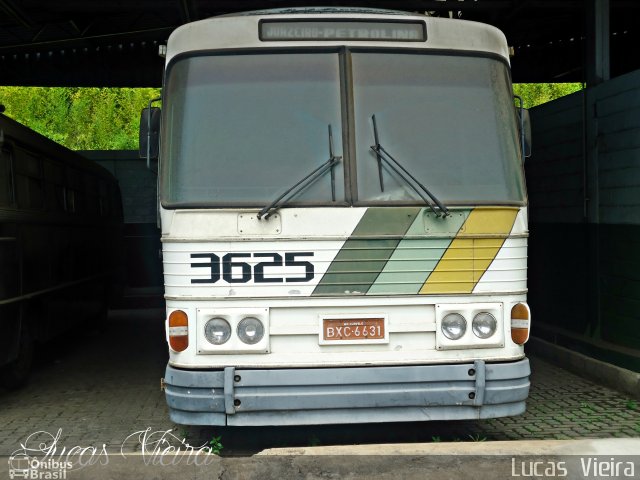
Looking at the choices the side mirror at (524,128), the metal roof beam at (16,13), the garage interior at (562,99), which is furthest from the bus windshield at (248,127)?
the metal roof beam at (16,13)

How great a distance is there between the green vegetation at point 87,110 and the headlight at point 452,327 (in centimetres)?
3729

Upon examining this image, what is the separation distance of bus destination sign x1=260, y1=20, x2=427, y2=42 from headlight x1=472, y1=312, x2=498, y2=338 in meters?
1.95

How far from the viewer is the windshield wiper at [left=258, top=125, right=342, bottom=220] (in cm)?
483

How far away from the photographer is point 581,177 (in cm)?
839

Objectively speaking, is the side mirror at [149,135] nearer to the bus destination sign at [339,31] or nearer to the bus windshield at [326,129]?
the bus windshield at [326,129]

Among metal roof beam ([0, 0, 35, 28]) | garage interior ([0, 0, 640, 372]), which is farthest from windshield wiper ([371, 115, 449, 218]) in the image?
metal roof beam ([0, 0, 35, 28])

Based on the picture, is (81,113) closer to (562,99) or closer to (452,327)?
(562,99)

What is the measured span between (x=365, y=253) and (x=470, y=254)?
2.33ft

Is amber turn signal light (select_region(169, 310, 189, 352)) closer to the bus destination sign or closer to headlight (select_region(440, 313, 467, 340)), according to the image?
headlight (select_region(440, 313, 467, 340))

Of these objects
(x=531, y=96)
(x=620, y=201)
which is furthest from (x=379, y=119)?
(x=531, y=96)

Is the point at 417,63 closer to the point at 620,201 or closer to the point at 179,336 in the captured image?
the point at 179,336

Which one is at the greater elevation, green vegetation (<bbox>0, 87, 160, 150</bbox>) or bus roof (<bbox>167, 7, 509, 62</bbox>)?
green vegetation (<bbox>0, 87, 160, 150</bbox>)

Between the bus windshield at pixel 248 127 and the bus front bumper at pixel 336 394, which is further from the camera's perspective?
the bus windshield at pixel 248 127

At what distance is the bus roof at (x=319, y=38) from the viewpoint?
5.14m
